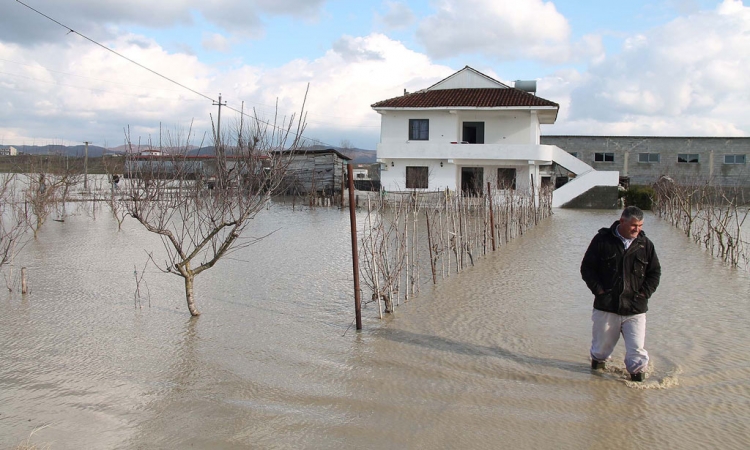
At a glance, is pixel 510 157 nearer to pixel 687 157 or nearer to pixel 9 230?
pixel 687 157

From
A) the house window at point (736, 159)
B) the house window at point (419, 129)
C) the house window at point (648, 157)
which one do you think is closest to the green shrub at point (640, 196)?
the house window at point (419, 129)

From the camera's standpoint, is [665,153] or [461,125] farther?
[665,153]

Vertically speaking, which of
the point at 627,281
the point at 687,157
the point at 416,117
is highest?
the point at 416,117

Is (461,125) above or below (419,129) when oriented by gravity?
above

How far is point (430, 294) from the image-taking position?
372 inches

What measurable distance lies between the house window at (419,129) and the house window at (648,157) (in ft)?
61.6

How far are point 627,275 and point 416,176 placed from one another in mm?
25301

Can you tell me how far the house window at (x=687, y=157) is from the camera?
1588 inches

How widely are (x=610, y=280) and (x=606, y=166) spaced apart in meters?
39.0

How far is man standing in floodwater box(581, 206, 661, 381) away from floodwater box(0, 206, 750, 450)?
0.47m

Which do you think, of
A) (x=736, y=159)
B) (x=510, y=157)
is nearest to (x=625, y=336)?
(x=510, y=157)

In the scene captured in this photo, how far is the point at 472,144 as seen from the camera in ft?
95.1

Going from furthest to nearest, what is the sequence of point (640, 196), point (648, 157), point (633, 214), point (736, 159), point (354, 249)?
point (648, 157), point (736, 159), point (640, 196), point (354, 249), point (633, 214)

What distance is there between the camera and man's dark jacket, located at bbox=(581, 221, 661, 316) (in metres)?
5.39
